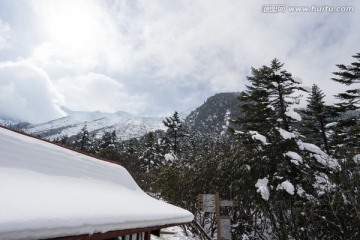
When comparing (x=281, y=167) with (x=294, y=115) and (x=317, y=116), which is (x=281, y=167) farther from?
(x=317, y=116)

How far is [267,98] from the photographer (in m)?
17.2

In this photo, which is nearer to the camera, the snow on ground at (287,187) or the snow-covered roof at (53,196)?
the snow-covered roof at (53,196)

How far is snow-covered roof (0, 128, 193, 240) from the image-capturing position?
2.34 metres

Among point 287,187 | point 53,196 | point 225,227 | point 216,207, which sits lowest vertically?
point 225,227

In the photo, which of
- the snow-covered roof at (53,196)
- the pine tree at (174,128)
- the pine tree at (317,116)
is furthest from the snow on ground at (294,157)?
the pine tree at (174,128)

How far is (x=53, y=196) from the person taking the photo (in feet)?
10.5

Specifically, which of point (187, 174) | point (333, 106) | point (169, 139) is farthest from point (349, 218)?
point (169, 139)

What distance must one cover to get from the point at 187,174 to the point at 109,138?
1802 inches

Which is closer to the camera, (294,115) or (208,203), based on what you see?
(208,203)

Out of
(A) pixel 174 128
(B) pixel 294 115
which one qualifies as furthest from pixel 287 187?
(A) pixel 174 128

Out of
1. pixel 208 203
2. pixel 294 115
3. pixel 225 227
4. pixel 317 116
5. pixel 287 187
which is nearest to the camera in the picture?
pixel 225 227

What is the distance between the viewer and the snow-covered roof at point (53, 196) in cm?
234

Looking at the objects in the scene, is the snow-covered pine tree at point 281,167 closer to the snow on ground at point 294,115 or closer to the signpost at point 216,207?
the snow on ground at point 294,115

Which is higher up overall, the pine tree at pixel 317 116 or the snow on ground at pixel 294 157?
the pine tree at pixel 317 116
